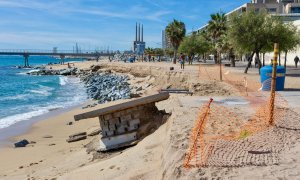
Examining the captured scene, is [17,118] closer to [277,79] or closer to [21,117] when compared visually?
[21,117]

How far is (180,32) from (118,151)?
57.8 m

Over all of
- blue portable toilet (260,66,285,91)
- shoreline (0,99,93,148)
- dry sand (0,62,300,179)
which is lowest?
shoreline (0,99,93,148)

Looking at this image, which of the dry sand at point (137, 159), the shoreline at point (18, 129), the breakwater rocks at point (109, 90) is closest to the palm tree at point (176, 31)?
the breakwater rocks at point (109, 90)

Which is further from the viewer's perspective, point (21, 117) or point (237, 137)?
point (21, 117)

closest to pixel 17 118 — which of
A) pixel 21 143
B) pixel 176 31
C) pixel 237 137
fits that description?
pixel 21 143

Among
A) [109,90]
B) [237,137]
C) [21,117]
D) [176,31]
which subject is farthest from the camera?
[176,31]

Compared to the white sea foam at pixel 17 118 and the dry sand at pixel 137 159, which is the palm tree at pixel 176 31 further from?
the dry sand at pixel 137 159

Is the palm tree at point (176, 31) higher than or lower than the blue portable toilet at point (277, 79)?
higher

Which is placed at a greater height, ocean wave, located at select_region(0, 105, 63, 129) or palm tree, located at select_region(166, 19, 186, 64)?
palm tree, located at select_region(166, 19, 186, 64)

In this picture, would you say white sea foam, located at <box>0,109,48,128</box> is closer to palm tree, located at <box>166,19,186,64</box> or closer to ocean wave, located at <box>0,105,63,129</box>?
ocean wave, located at <box>0,105,63,129</box>

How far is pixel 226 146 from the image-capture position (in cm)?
816

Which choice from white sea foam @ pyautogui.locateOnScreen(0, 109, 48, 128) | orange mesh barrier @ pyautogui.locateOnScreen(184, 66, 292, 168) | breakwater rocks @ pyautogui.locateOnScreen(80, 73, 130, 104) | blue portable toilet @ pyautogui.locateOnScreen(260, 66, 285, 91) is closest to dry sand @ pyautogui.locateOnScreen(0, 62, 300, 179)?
orange mesh barrier @ pyautogui.locateOnScreen(184, 66, 292, 168)

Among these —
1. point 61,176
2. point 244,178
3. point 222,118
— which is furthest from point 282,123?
point 61,176

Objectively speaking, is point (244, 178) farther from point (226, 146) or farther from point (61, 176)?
point (61, 176)
